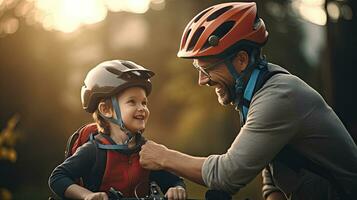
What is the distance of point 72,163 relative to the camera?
4.36 meters

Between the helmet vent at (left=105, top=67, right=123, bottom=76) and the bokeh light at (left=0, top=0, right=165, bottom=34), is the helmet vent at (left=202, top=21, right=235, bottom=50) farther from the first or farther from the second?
the bokeh light at (left=0, top=0, right=165, bottom=34)

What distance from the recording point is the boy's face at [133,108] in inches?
178

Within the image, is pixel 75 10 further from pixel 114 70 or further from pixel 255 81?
pixel 255 81

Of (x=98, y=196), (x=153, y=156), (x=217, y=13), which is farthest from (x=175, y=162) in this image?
(x=217, y=13)

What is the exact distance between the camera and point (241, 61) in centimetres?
419

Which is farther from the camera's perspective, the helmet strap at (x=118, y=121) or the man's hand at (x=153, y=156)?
the helmet strap at (x=118, y=121)

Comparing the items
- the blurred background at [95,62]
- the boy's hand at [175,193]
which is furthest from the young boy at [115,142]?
the blurred background at [95,62]

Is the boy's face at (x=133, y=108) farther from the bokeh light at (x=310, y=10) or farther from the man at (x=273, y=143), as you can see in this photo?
the bokeh light at (x=310, y=10)

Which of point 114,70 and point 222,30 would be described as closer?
point 222,30

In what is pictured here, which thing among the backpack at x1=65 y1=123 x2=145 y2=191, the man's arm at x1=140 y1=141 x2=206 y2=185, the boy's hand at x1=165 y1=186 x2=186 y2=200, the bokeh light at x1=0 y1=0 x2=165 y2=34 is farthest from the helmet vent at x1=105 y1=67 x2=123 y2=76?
the bokeh light at x1=0 y1=0 x2=165 y2=34

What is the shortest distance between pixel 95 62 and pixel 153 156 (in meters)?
19.8

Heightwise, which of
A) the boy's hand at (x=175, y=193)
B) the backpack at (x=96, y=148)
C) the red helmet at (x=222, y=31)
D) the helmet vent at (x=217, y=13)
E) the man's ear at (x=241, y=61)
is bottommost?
the boy's hand at (x=175, y=193)

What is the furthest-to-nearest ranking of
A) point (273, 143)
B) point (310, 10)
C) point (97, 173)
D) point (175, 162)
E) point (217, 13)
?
point (310, 10) < point (97, 173) < point (217, 13) < point (175, 162) < point (273, 143)

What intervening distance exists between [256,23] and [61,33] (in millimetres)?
18975
